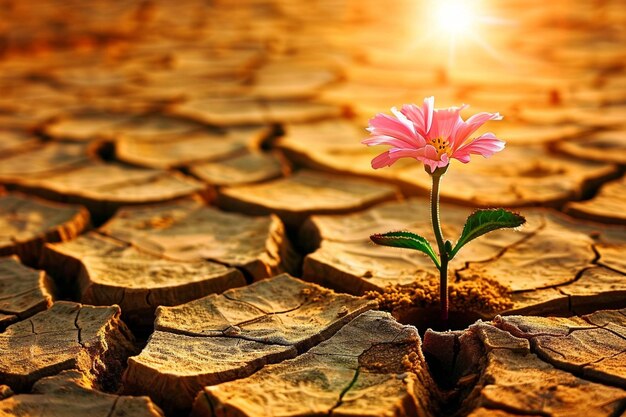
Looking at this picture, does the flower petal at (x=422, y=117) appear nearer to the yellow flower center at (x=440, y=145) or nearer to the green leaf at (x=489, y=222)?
the yellow flower center at (x=440, y=145)

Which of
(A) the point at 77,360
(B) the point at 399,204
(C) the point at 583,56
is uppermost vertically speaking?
(C) the point at 583,56

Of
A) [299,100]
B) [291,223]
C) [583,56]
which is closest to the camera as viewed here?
[291,223]

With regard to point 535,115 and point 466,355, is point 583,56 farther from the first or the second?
point 466,355

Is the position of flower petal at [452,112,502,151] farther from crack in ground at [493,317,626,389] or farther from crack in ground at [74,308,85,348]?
crack in ground at [74,308,85,348]

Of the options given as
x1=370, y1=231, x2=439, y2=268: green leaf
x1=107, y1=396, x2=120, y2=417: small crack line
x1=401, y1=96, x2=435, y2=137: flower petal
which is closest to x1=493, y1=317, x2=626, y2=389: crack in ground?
x1=370, y1=231, x2=439, y2=268: green leaf

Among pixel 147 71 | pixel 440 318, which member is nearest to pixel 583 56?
pixel 147 71

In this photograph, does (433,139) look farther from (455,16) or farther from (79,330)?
(455,16)
